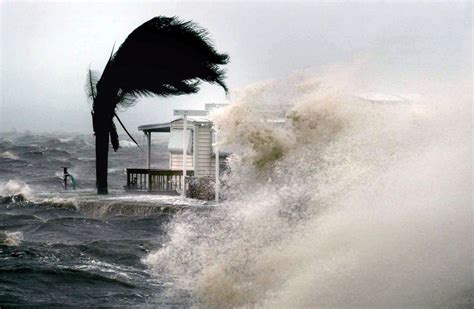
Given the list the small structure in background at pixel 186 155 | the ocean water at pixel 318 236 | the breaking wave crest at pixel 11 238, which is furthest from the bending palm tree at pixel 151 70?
the breaking wave crest at pixel 11 238

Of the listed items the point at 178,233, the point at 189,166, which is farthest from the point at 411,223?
the point at 189,166

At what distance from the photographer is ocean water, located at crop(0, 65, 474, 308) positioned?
418 inches

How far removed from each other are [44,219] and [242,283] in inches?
491

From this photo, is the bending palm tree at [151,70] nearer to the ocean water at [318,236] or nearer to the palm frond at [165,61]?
the palm frond at [165,61]

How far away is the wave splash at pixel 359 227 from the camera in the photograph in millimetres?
10453

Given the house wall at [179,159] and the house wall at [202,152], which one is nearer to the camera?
the house wall at [202,152]

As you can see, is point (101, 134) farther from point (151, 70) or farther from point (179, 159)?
point (179, 159)

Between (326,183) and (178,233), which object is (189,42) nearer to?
(178,233)

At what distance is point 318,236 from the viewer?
1155 centimetres

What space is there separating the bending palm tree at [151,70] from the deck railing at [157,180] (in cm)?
135

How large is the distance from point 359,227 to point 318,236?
26.3 inches

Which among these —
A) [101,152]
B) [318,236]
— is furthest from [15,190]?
Result: [318,236]

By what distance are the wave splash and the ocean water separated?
0.02 metres

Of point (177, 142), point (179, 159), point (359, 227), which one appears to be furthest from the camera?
point (179, 159)
